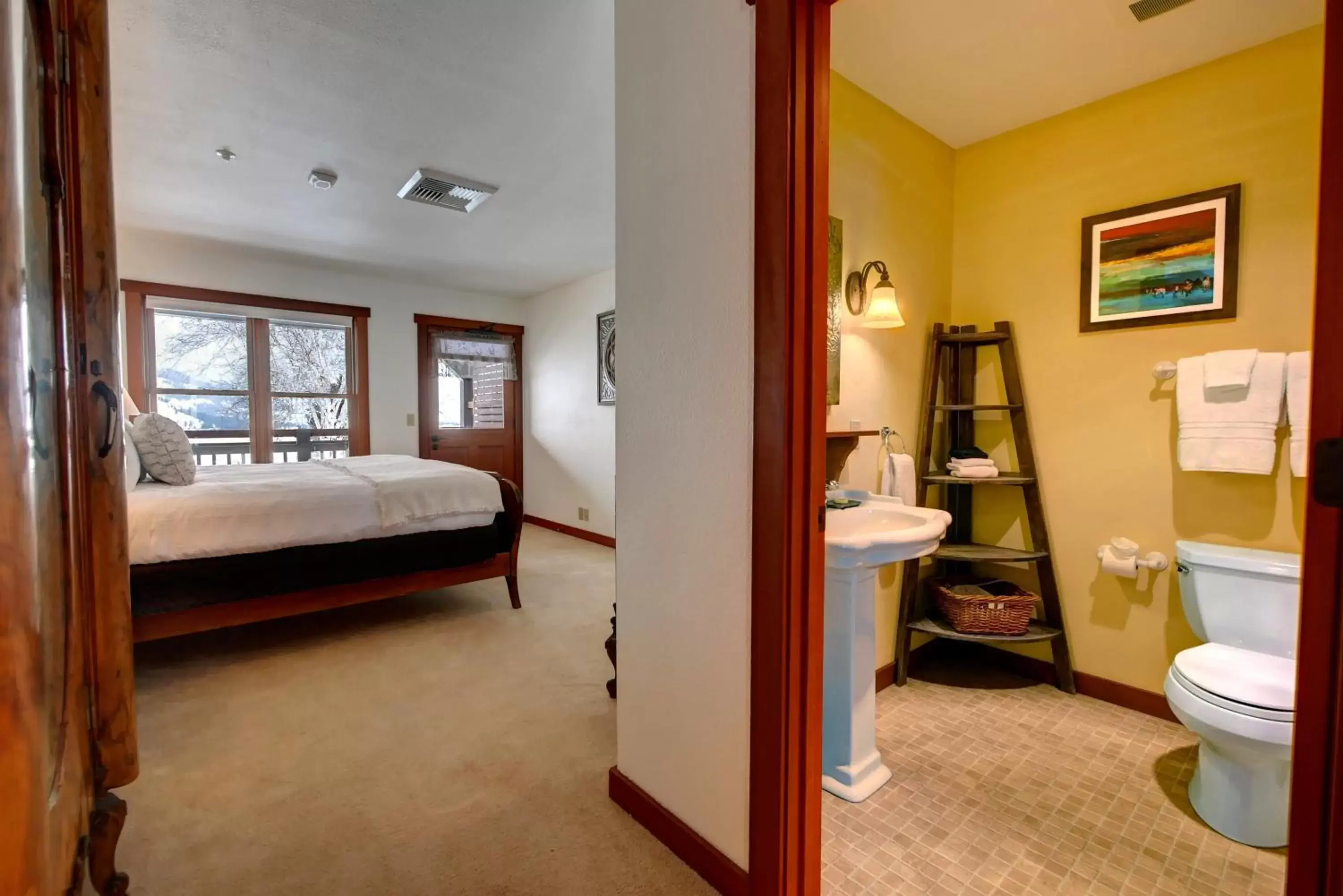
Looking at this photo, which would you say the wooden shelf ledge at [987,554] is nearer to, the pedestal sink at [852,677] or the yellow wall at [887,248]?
the yellow wall at [887,248]

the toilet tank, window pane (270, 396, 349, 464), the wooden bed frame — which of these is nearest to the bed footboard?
the wooden bed frame

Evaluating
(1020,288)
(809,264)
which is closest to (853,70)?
(1020,288)

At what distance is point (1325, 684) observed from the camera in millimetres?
619

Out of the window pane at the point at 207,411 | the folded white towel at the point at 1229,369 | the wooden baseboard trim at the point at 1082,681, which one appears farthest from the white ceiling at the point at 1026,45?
the window pane at the point at 207,411

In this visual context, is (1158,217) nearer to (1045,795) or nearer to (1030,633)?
(1030,633)

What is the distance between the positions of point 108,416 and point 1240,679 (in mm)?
2701

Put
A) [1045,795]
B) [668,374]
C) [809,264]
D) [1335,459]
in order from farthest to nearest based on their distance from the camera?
[1045,795] < [668,374] < [809,264] < [1335,459]

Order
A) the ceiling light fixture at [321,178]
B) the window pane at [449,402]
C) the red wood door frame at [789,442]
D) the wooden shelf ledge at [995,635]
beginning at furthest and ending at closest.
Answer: the window pane at [449,402], the ceiling light fixture at [321,178], the wooden shelf ledge at [995,635], the red wood door frame at [789,442]

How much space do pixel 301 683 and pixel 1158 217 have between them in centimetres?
387

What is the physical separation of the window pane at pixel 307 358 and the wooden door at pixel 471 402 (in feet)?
2.28

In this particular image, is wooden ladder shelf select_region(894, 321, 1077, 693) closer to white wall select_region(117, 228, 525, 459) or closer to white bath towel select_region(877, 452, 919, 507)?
white bath towel select_region(877, 452, 919, 507)

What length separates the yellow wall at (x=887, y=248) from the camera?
2.09 meters

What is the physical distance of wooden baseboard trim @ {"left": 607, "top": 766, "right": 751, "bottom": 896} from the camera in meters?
1.26

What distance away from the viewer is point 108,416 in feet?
3.35
